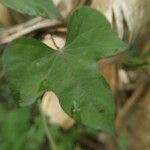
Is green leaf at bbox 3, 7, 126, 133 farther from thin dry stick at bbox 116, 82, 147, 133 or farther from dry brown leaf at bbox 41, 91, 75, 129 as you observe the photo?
thin dry stick at bbox 116, 82, 147, 133

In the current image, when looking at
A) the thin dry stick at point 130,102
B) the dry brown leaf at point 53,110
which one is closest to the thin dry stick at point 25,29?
the dry brown leaf at point 53,110

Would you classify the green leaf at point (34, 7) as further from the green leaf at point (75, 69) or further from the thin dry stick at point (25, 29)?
the thin dry stick at point (25, 29)

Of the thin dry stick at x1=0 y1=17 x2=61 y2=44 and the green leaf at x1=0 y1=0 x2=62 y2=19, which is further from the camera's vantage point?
the thin dry stick at x1=0 y1=17 x2=61 y2=44

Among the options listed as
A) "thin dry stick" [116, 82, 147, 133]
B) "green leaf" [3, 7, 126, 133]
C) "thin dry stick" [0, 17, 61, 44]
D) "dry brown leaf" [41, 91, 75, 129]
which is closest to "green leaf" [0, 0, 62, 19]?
"green leaf" [3, 7, 126, 133]

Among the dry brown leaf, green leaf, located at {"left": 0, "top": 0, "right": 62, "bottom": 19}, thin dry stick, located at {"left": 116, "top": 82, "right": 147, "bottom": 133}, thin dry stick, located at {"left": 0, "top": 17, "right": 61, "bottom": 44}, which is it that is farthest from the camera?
thin dry stick, located at {"left": 116, "top": 82, "right": 147, "bottom": 133}

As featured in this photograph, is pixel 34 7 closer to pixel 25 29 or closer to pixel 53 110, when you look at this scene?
pixel 25 29

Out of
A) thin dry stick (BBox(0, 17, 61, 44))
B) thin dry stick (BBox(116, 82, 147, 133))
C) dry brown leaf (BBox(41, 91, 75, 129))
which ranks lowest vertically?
thin dry stick (BBox(116, 82, 147, 133))

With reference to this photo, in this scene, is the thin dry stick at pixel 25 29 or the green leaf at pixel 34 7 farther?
the thin dry stick at pixel 25 29

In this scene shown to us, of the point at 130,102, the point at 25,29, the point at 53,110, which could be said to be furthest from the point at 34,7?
Answer: the point at 130,102
